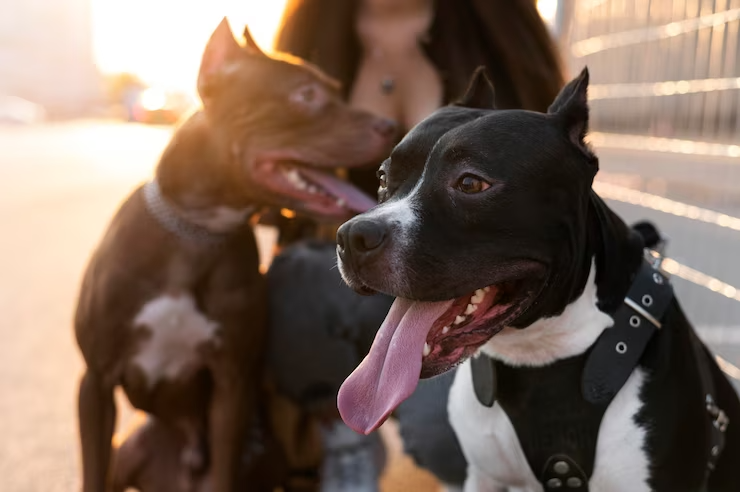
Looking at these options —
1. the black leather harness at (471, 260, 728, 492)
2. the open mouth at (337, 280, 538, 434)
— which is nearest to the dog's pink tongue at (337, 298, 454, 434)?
the open mouth at (337, 280, 538, 434)

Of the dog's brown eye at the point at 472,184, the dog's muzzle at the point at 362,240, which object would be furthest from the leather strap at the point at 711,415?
the dog's muzzle at the point at 362,240

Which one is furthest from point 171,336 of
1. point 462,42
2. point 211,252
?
point 462,42

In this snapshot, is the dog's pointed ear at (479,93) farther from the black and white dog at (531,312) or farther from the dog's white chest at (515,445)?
the dog's white chest at (515,445)

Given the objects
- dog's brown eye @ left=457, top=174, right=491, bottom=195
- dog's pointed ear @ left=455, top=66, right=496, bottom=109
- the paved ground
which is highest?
dog's pointed ear @ left=455, top=66, right=496, bottom=109

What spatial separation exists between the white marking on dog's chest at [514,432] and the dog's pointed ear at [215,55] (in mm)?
1264

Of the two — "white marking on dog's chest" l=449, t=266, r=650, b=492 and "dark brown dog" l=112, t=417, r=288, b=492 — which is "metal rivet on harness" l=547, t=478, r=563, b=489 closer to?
"white marking on dog's chest" l=449, t=266, r=650, b=492

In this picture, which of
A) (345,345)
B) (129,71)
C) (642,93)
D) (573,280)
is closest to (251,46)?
(345,345)

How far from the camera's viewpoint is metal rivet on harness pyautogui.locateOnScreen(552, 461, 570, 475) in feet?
6.86

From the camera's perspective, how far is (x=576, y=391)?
208 centimetres

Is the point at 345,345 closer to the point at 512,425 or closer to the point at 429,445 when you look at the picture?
the point at 429,445

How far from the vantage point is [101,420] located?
2789 millimetres

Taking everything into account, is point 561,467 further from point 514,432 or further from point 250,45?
point 250,45

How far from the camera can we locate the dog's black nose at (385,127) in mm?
3006

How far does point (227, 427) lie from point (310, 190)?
0.79 m
